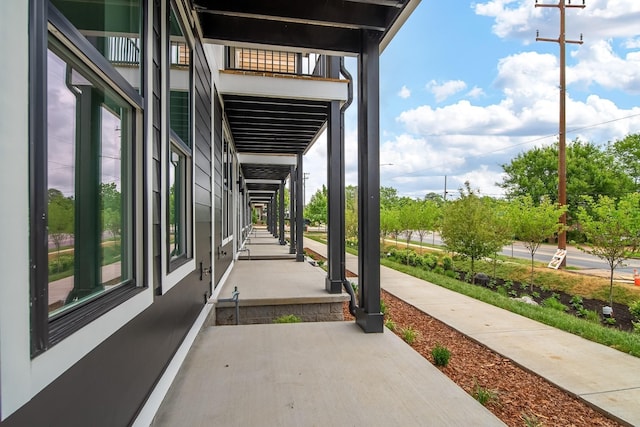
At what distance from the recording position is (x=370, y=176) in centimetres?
370

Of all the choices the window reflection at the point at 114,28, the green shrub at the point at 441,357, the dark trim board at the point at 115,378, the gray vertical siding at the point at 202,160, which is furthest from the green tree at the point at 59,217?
the green shrub at the point at 441,357

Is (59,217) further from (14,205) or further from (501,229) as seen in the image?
(501,229)

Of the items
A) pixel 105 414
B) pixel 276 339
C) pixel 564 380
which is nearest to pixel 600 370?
pixel 564 380

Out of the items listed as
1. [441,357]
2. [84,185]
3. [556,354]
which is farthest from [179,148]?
[556,354]

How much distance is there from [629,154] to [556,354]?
1042 inches

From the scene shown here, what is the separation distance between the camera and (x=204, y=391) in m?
2.43

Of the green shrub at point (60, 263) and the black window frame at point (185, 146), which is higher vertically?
the black window frame at point (185, 146)

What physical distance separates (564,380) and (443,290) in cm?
444

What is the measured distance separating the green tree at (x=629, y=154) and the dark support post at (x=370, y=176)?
87.6 ft

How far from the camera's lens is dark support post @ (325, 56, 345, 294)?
17.1ft

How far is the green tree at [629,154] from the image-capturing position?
74.0 ft

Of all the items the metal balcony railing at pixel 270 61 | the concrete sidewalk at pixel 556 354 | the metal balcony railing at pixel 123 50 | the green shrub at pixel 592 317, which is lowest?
the green shrub at pixel 592 317

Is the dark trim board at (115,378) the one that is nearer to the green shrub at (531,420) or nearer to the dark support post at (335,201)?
the green shrub at (531,420)

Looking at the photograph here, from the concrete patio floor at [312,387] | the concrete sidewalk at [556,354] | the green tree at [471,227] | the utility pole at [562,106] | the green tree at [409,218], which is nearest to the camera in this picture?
the concrete patio floor at [312,387]
